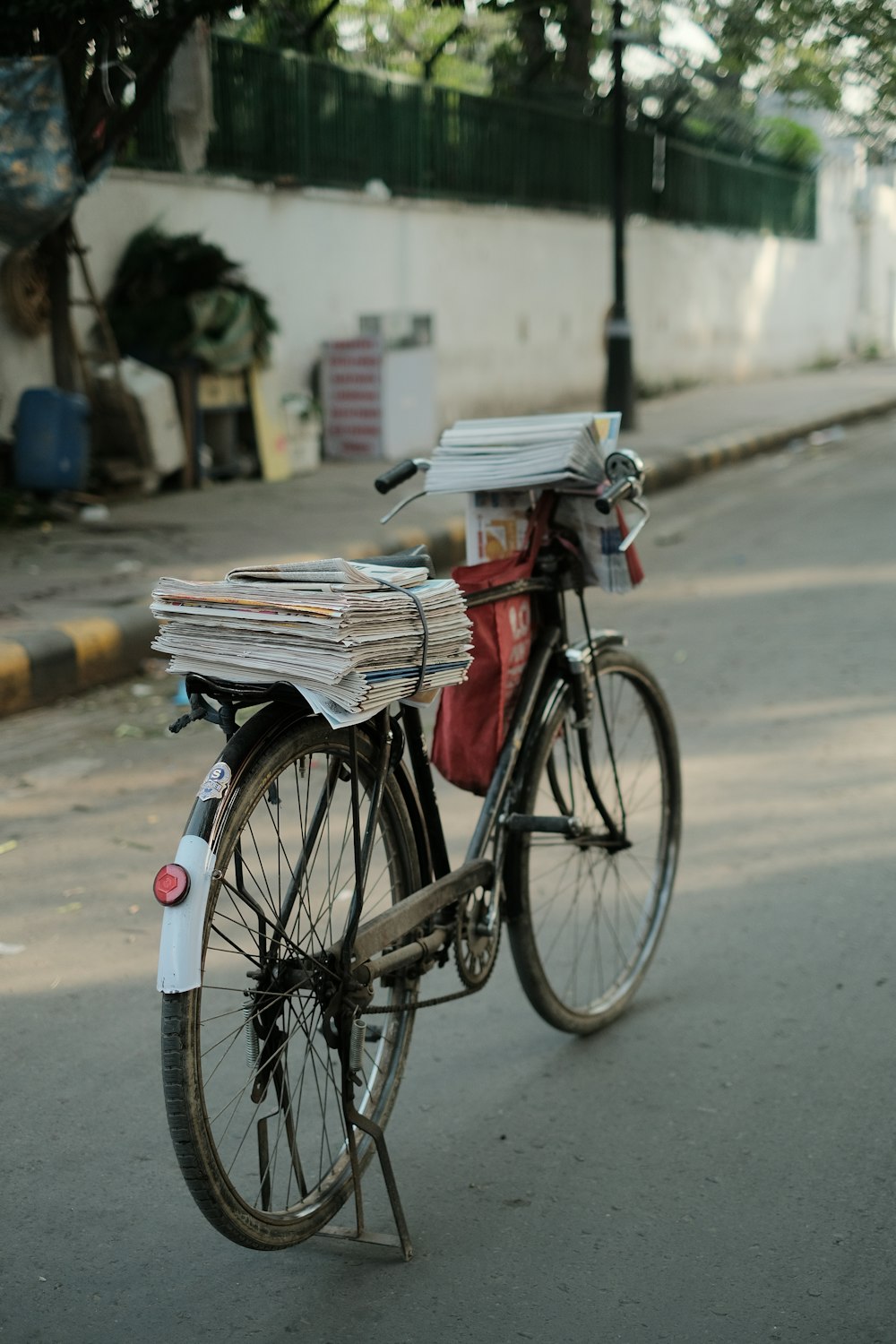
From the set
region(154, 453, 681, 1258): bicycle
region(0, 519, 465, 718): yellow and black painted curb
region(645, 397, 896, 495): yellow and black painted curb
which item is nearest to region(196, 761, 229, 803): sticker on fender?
region(154, 453, 681, 1258): bicycle

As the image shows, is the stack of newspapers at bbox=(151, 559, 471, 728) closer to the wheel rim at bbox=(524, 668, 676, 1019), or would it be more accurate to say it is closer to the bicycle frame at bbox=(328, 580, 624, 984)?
the bicycle frame at bbox=(328, 580, 624, 984)

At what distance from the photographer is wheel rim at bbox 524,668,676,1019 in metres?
3.30

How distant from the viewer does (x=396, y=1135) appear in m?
2.88

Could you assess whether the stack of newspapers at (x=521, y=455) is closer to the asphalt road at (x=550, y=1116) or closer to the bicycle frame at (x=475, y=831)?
the bicycle frame at (x=475, y=831)

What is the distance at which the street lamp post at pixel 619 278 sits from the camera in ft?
43.2

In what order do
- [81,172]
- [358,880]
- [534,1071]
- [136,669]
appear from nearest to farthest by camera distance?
[358,880]
[534,1071]
[136,669]
[81,172]

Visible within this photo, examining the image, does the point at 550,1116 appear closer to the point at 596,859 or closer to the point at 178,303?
the point at 596,859

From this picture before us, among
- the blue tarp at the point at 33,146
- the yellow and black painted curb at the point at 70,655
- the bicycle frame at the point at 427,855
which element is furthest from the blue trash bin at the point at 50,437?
the bicycle frame at the point at 427,855

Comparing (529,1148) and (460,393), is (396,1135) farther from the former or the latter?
(460,393)

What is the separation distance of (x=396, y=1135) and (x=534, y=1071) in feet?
1.20

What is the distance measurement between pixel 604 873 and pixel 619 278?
442 inches

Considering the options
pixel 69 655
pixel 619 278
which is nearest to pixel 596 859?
pixel 69 655

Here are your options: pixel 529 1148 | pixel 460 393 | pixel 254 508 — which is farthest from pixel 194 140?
pixel 529 1148

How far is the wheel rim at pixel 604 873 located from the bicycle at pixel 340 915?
1 centimetres
